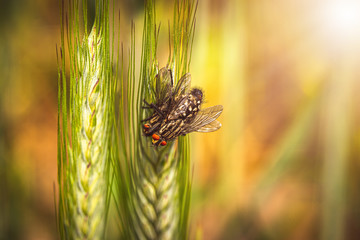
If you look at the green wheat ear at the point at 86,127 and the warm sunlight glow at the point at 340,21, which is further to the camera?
the warm sunlight glow at the point at 340,21

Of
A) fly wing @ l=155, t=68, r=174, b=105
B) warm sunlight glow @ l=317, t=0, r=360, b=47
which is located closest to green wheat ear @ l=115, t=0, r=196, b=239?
fly wing @ l=155, t=68, r=174, b=105

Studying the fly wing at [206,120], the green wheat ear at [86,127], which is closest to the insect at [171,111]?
the fly wing at [206,120]

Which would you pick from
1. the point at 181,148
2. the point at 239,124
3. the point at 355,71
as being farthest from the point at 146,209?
the point at 355,71

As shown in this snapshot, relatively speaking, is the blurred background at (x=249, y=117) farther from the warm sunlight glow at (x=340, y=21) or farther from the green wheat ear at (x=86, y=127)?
the green wheat ear at (x=86, y=127)

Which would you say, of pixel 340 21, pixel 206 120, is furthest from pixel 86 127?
pixel 340 21

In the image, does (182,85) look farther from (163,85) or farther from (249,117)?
(249,117)

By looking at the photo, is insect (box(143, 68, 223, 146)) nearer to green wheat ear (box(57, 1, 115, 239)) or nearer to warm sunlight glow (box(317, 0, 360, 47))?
green wheat ear (box(57, 1, 115, 239))
